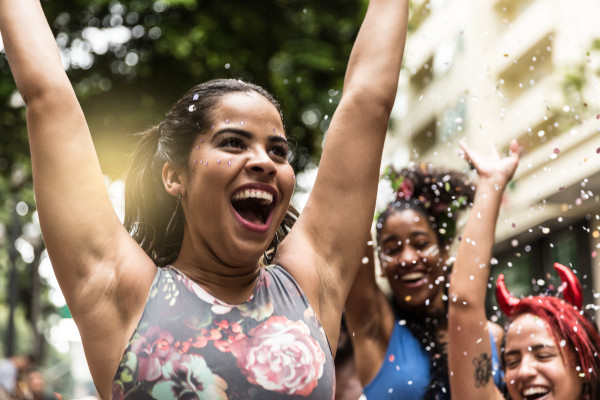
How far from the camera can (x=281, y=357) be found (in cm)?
183

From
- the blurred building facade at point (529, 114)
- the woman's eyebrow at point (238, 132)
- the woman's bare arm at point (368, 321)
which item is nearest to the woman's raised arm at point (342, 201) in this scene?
the woman's eyebrow at point (238, 132)

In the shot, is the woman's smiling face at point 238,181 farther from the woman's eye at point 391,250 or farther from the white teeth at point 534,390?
the woman's eye at point 391,250

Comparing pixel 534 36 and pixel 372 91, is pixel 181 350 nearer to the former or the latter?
pixel 372 91

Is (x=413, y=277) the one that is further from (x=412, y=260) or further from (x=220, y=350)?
(x=220, y=350)

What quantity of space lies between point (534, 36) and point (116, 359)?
968 centimetres

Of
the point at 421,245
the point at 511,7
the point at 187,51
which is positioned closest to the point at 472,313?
the point at 421,245

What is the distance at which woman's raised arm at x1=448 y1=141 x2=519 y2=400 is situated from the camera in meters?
2.75

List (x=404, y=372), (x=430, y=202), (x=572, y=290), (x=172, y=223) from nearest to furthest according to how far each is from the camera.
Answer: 1. (x=172, y=223)
2. (x=572, y=290)
3. (x=404, y=372)
4. (x=430, y=202)

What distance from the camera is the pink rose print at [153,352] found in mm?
1750

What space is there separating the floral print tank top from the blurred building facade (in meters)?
1.32

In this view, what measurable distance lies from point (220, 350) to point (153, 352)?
139mm

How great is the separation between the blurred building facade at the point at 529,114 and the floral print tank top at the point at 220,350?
4.32ft

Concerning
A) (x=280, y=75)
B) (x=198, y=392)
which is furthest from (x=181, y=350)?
(x=280, y=75)

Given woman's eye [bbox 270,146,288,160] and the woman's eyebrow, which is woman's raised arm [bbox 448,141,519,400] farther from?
the woman's eyebrow
